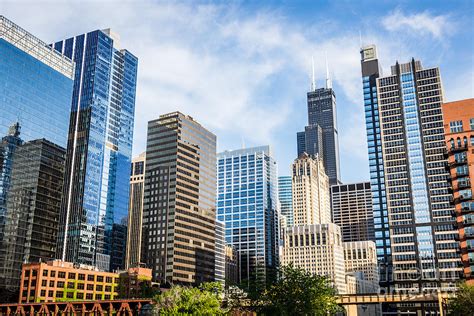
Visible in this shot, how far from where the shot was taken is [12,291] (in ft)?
635

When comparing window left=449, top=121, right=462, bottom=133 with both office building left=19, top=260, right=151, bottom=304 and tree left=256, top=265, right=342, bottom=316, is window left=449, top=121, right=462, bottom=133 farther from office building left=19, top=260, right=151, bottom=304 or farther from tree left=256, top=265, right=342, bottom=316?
office building left=19, top=260, right=151, bottom=304

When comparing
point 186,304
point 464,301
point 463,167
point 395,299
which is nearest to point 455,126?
point 463,167

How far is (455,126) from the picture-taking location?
136 meters

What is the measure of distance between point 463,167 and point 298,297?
5368cm

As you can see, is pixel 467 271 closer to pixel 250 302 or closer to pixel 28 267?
pixel 250 302

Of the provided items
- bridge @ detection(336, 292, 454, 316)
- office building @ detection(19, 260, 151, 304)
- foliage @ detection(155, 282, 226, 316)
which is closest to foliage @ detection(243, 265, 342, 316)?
bridge @ detection(336, 292, 454, 316)

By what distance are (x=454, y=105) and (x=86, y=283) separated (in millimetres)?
141689

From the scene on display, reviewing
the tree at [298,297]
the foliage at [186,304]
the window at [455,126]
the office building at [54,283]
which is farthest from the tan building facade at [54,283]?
the window at [455,126]

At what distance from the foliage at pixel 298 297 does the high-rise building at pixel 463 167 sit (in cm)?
3577

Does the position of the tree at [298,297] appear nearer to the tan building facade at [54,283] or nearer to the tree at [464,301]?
the tree at [464,301]

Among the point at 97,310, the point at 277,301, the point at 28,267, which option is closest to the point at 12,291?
the point at 28,267

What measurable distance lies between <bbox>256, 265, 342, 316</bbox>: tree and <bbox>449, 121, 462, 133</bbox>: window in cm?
5260

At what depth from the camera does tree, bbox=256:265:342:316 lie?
118375mm

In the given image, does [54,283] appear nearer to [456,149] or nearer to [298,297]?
[298,297]
